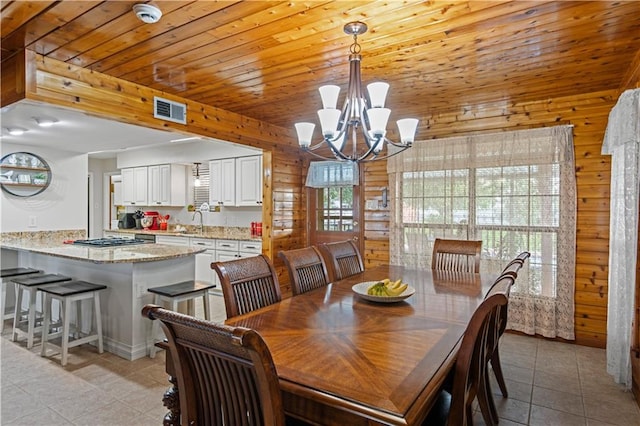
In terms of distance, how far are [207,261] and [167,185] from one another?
1.82 metres

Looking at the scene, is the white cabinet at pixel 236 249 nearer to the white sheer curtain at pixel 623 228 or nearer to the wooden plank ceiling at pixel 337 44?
the wooden plank ceiling at pixel 337 44

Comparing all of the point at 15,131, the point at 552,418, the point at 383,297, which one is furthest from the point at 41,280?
the point at 552,418

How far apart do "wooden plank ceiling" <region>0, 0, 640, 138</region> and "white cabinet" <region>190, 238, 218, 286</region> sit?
2.68 meters

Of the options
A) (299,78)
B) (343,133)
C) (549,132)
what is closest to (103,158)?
(299,78)

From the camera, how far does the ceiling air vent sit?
11.1 feet

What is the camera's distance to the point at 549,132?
12.1 ft

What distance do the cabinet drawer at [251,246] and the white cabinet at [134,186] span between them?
277 cm

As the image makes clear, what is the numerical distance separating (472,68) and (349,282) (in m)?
1.89

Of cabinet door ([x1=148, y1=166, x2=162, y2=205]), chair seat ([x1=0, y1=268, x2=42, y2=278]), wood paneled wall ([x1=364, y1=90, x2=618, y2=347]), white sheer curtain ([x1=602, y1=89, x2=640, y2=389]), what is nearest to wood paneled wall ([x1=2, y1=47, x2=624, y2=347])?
wood paneled wall ([x1=364, y1=90, x2=618, y2=347])

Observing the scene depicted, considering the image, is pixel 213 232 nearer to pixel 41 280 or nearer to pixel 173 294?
pixel 41 280

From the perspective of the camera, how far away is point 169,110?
350 cm

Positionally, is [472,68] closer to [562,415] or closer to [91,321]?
[562,415]

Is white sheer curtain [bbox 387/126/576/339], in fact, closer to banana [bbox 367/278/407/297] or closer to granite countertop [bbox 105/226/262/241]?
banana [bbox 367/278/407/297]

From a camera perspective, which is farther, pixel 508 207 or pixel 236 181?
pixel 236 181
